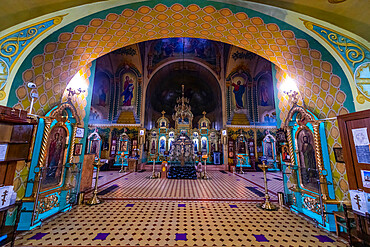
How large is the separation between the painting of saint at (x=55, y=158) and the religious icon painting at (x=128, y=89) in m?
10.8

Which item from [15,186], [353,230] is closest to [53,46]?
[15,186]

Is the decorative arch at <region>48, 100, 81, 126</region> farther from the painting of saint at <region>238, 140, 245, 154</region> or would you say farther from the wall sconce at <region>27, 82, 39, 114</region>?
the painting of saint at <region>238, 140, 245, 154</region>

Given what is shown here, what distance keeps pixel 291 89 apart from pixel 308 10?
2.36 m

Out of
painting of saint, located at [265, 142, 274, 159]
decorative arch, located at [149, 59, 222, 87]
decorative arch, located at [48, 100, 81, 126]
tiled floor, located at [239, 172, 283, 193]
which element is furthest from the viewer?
decorative arch, located at [149, 59, 222, 87]

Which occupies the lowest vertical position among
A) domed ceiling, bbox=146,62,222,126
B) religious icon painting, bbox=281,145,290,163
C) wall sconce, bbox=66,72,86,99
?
religious icon painting, bbox=281,145,290,163

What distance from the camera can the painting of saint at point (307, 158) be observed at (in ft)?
12.3

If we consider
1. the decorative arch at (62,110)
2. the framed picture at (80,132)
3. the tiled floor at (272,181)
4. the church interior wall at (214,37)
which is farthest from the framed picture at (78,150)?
the tiled floor at (272,181)

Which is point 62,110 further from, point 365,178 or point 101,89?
point 101,89

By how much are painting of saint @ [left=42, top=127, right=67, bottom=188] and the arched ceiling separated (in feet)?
8.56

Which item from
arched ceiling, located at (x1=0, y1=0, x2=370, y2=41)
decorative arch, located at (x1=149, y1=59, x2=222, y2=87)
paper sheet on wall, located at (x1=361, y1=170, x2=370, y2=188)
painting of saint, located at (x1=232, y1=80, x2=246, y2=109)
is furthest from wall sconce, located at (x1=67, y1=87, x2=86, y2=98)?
painting of saint, located at (x1=232, y1=80, x2=246, y2=109)

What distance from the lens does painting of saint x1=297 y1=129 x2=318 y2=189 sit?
3.75 meters

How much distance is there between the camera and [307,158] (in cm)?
394

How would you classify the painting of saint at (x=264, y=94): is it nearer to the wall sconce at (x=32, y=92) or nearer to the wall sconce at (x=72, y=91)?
the wall sconce at (x=72, y=91)

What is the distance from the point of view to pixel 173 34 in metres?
4.09
